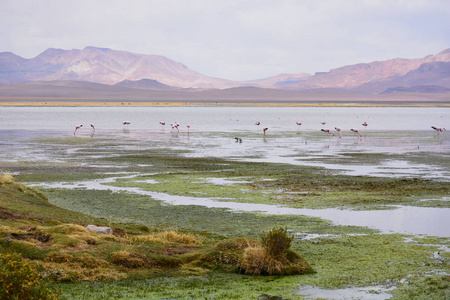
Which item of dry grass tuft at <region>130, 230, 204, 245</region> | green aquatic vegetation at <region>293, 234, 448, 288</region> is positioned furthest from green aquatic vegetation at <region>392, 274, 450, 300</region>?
dry grass tuft at <region>130, 230, 204, 245</region>

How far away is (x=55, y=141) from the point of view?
49.0 metres

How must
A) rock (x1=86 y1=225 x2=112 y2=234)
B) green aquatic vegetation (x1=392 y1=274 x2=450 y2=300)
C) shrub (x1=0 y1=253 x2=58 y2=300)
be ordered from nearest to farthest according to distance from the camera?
1. shrub (x1=0 y1=253 x2=58 y2=300)
2. green aquatic vegetation (x1=392 y1=274 x2=450 y2=300)
3. rock (x1=86 y1=225 x2=112 y2=234)

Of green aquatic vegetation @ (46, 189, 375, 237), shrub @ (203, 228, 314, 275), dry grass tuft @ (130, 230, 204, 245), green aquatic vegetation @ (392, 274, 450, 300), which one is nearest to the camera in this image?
green aquatic vegetation @ (392, 274, 450, 300)

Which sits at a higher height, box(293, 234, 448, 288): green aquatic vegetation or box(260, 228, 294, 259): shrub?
box(260, 228, 294, 259): shrub

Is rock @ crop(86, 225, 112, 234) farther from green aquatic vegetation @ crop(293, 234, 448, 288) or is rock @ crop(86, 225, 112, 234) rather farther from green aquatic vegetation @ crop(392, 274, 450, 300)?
green aquatic vegetation @ crop(392, 274, 450, 300)

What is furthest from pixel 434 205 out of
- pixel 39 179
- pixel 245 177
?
pixel 39 179

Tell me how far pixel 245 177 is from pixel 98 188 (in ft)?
21.2

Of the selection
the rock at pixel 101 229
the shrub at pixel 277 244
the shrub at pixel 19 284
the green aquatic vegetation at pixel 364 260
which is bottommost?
the green aquatic vegetation at pixel 364 260

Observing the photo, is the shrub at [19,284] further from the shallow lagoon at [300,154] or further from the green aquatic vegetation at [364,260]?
the green aquatic vegetation at [364,260]

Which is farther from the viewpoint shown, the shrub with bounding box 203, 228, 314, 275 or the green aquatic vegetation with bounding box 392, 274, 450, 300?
the shrub with bounding box 203, 228, 314, 275

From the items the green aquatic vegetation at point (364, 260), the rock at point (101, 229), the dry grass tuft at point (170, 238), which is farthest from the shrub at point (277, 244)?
the rock at point (101, 229)

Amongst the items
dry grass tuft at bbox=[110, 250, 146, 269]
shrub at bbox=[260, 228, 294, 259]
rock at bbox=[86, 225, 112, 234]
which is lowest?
dry grass tuft at bbox=[110, 250, 146, 269]

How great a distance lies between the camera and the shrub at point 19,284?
8.38 metres

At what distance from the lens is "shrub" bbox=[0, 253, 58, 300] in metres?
8.38
